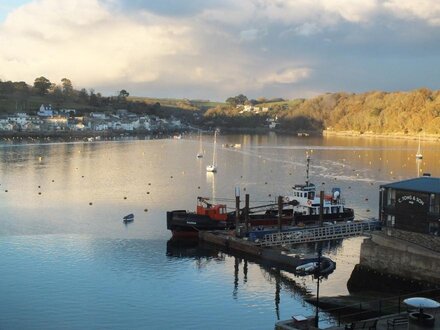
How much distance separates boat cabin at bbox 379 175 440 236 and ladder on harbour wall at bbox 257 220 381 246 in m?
6.13

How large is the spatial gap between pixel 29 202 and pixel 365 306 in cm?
3844

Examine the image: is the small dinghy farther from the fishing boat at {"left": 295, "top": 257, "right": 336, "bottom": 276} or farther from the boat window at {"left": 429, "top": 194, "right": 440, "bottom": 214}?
the boat window at {"left": 429, "top": 194, "right": 440, "bottom": 214}

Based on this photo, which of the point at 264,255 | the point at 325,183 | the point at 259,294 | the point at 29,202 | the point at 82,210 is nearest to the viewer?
the point at 259,294

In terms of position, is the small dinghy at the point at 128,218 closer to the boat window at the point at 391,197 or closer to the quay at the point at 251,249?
the quay at the point at 251,249

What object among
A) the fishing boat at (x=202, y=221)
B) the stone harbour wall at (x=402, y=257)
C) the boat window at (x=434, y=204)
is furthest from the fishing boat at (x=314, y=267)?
the fishing boat at (x=202, y=221)

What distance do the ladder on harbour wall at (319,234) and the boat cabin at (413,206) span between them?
613cm

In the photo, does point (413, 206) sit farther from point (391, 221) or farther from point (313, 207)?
point (313, 207)

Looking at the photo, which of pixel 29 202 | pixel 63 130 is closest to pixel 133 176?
pixel 29 202

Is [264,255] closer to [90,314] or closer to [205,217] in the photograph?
[205,217]

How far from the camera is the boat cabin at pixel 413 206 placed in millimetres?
27172

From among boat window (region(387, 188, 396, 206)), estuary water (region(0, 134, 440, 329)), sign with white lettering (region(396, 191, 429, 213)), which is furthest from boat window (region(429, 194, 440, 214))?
estuary water (region(0, 134, 440, 329))

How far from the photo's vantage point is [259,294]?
2792cm

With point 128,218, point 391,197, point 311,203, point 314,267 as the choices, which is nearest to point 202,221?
point 128,218

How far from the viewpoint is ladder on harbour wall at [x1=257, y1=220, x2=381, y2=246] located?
3484cm
